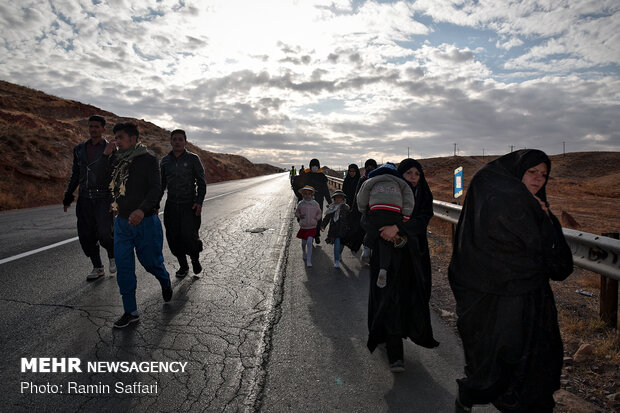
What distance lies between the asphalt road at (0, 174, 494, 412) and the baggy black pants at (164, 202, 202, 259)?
1.53 ft

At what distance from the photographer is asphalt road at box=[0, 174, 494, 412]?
2711 millimetres

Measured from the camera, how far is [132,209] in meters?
4.18

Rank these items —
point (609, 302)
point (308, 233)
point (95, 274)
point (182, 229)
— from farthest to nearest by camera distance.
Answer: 1. point (308, 233)
2. point (182, 229)
3. point (95, 274)
4. point (609, 302)

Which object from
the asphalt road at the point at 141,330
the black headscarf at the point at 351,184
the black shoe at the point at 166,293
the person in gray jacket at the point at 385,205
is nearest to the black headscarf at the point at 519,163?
the person in gray jacket at the point at 385,205

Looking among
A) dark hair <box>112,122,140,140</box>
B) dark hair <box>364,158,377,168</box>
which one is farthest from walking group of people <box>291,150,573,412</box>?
dark hair <box>364,158,377,168</box>

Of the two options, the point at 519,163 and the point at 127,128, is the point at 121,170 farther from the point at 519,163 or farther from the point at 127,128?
the point at 519,163

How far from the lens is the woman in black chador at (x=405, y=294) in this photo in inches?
132

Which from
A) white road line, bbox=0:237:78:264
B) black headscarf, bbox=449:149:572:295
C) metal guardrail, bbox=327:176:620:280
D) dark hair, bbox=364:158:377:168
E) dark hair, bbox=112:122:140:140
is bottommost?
white road line, bbox=0:237:78:264

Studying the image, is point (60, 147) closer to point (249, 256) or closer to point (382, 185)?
point (249, 256)

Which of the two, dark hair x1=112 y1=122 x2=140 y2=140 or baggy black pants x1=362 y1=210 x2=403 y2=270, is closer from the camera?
baggy black pants x1=362 y1=210 x2=403 y2=270

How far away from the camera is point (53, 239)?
816cm

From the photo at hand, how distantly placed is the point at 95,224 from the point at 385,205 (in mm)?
4529

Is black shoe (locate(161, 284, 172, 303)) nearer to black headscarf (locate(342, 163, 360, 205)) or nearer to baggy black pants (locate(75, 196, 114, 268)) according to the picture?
baggy black pants (locate(75, 196, 114, 268))

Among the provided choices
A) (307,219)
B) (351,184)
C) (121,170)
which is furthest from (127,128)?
(351,184)
